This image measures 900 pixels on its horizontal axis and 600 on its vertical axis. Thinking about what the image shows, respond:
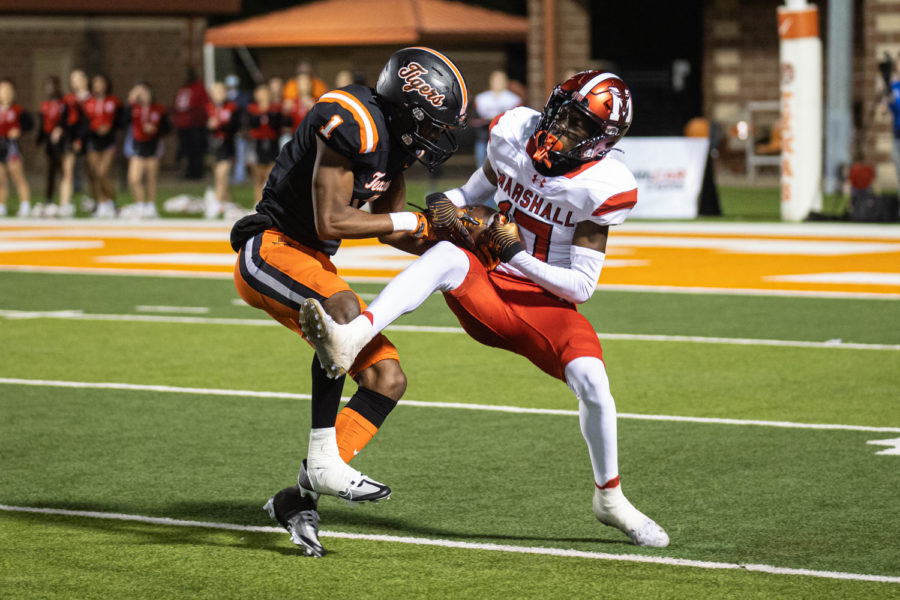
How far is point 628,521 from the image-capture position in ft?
16.4

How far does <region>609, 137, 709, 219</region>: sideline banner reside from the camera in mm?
18969

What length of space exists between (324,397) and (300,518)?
411 mm

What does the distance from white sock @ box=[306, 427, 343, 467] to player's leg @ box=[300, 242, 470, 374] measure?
0.88 feet

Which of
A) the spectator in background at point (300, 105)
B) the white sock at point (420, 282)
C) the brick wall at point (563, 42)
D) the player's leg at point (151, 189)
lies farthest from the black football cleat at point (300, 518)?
the brick wall at point (563, 42)

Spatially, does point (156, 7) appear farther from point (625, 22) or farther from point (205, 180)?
point (625, 22)

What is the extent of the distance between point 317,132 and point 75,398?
137 inches

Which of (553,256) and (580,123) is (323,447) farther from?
(580,123)

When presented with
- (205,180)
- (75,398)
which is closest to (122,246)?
(75,398)

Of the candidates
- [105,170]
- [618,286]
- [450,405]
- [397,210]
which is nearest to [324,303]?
[397,210]

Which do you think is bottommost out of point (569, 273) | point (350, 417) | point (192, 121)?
point (192, 121)

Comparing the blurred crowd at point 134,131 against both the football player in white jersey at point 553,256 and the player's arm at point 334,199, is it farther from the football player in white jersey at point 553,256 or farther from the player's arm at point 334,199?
the player's arm at point 334,199

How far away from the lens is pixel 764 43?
29.1m

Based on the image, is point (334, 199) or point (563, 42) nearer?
point (334, 199)

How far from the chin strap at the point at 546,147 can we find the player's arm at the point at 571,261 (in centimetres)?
26
